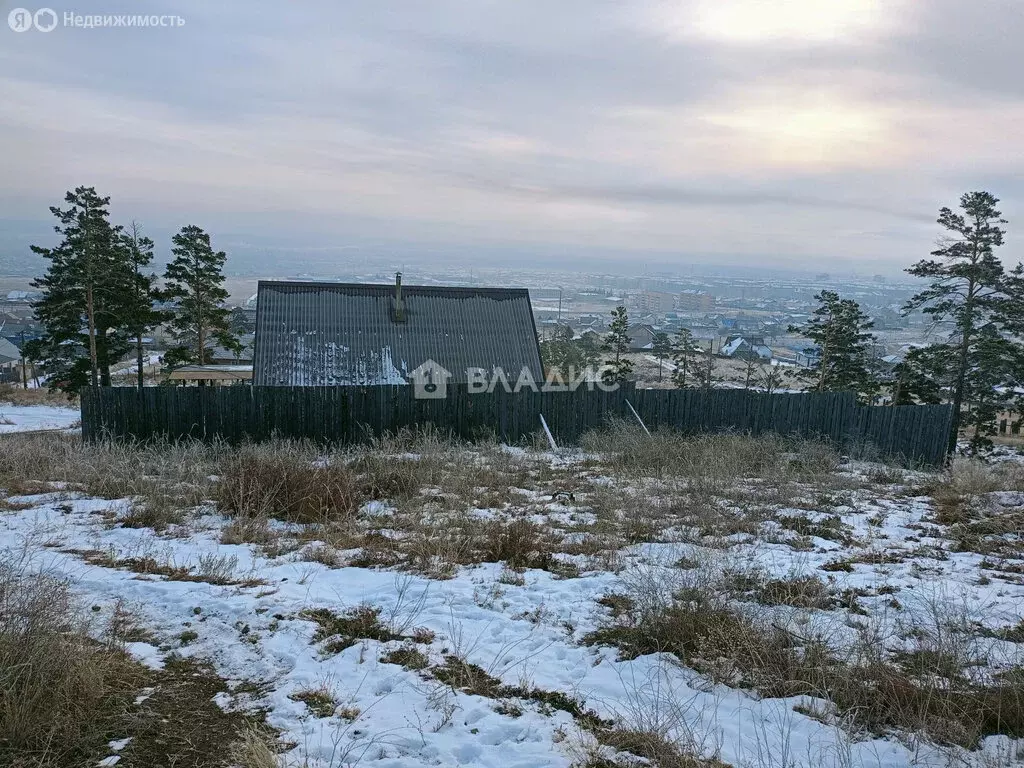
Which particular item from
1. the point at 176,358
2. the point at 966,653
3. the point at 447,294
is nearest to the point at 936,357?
the point at 447,294

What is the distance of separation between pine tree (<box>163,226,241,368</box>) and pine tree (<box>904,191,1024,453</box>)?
27127 millimetres

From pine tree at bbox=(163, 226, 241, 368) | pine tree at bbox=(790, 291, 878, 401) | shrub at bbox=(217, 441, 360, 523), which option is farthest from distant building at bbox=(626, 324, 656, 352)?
shrub at bbox=(217, 441, 360, 523)

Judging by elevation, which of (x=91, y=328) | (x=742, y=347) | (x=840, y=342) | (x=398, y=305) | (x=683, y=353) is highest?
(x=398, y=305)

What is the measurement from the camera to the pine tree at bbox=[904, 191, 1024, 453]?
19.8 metres

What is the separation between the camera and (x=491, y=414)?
12875 mm

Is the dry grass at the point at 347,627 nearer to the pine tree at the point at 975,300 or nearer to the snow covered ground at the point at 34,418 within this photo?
the snow covered ground at the point at 34,418

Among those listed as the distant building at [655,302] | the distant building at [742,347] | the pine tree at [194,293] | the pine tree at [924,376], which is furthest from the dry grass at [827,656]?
the distant building at [655,302]

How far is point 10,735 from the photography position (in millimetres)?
2648

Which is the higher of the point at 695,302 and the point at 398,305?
the point at 695,302

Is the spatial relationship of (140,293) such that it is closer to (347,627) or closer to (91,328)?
(91,328)

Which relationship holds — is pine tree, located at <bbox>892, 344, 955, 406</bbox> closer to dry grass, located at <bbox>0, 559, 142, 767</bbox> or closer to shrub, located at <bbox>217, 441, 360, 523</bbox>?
shrub, located at <bbox>217, 441, 360, 523</bbox>

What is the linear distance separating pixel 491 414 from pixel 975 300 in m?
17.8

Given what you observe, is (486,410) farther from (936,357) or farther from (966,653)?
(936,357)

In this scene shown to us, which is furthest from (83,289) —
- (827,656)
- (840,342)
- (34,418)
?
(840,342)
